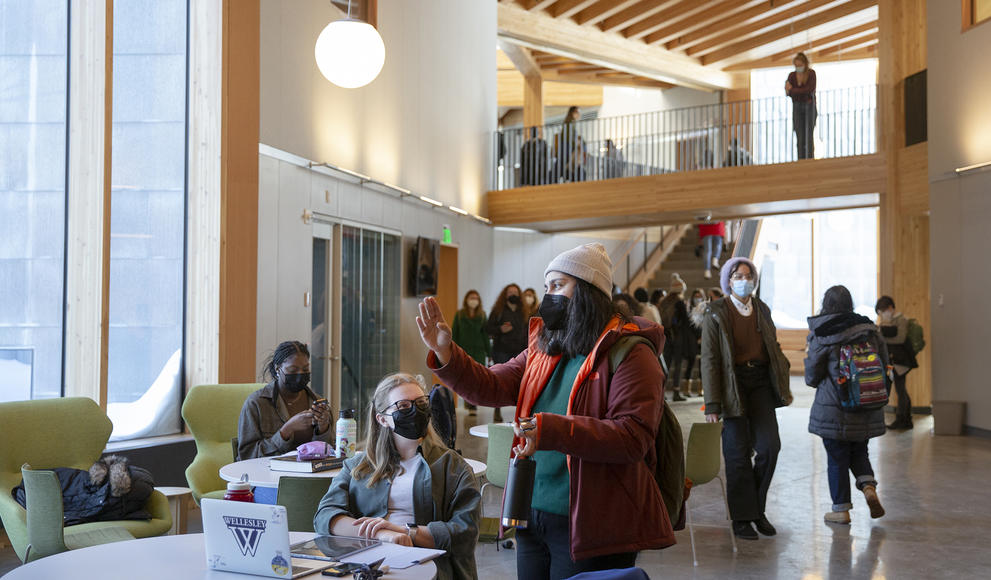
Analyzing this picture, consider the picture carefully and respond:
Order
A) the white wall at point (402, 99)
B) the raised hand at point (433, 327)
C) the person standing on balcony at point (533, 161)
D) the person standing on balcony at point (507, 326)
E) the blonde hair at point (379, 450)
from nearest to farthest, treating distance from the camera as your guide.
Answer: the raised hand at point (433, 327) < the blonde hair at point (379, 450) < the white wall at point (402, 99) < the person standing on balcony at point (507, 326) < the person standing on balcony at point (533, 161)

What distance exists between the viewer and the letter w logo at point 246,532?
2303 mm

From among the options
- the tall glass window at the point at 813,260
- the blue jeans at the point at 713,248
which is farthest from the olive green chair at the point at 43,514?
the tall glass window at the point at 813,260

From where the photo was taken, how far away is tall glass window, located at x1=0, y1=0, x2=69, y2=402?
568 cm

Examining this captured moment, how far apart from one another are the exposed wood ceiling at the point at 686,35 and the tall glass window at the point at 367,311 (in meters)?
6.46

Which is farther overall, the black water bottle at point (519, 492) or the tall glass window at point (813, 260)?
the tall glass window at point (813, 260)

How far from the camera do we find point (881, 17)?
1374cm

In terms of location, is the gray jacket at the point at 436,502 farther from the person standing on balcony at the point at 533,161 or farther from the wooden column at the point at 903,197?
the person standing on balcony at the point at 533,161

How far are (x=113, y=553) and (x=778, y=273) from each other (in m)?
22.0

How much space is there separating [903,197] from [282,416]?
10.7 meters

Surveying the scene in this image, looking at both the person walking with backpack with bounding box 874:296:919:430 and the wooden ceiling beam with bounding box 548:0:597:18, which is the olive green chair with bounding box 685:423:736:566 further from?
the wooden ceiling beam with bounding box 548:0:597:18

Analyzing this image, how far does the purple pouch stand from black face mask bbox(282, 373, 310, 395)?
0.57 meters

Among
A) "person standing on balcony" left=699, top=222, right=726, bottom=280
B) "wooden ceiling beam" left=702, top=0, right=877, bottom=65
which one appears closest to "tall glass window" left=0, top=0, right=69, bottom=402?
"wooden ceiling beam" left=702, top=0, right=877, bottom=65

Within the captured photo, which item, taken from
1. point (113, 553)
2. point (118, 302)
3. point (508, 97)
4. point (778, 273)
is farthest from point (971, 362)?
point (508, 97)

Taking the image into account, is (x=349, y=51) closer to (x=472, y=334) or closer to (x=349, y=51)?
(x=349, y=51)
